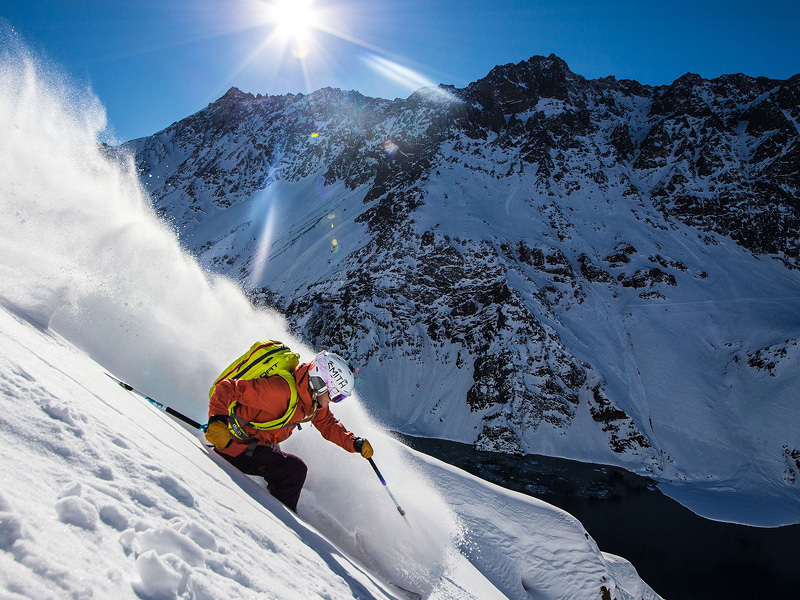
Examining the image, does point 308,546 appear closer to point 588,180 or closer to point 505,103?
point 588,180

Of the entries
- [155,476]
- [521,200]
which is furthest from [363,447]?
[521,200]

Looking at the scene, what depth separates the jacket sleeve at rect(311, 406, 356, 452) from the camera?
20.1 feet

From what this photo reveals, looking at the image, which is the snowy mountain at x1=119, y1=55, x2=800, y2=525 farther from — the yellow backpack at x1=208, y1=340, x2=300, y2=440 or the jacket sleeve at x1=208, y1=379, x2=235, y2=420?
the jacket sleeve at x1=208, y1=379, x2=235, y2=420

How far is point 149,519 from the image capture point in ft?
7.73

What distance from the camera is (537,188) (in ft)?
287

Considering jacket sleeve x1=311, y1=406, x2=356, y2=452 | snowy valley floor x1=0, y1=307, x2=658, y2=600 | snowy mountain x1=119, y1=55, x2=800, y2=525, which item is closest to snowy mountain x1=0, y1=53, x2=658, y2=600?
snowy valley floor x1=0, y1=307, x2=658, y2=600

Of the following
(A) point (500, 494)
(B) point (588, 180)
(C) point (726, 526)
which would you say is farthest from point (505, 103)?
(A) point (500, 494)

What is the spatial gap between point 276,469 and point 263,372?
1445 millimetres

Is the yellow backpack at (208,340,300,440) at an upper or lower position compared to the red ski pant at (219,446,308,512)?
upper

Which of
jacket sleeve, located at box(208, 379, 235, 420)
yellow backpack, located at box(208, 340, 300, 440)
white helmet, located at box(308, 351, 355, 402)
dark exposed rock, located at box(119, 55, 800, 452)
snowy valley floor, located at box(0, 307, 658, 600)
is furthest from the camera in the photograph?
dark exposed rock, located at box(119, 55, 800, 452)

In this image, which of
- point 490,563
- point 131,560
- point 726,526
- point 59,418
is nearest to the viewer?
point 131,560

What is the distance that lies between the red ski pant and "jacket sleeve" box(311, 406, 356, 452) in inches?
23.5

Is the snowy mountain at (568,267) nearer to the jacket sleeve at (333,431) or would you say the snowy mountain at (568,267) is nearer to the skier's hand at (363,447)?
the skier's hand at (363,447)

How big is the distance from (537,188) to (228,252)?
77.3m
